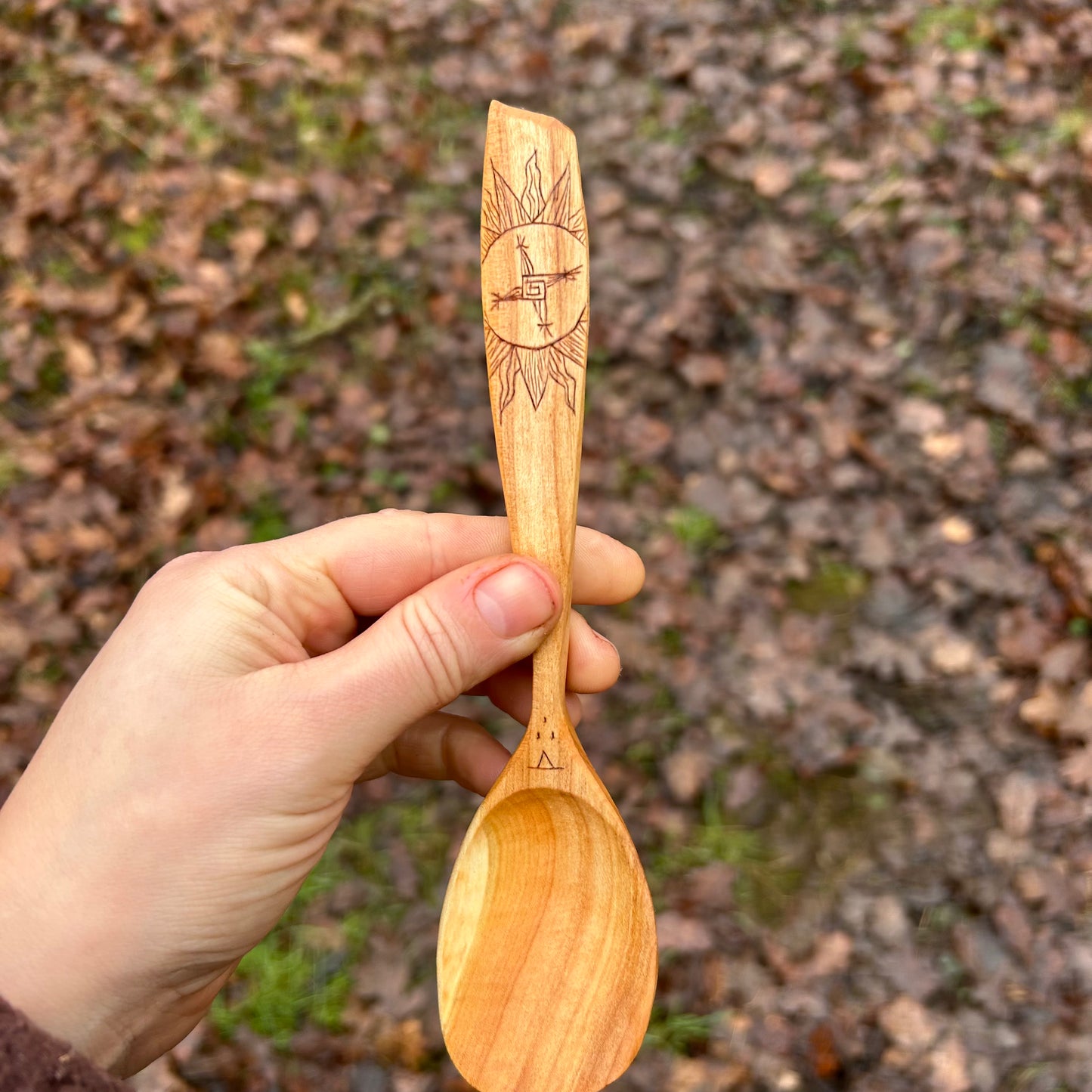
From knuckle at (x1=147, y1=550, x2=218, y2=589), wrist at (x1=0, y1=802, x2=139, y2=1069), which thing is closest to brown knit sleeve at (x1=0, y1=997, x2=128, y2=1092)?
wrist at (x1=0, y1=802, x2=139, y2=1069)

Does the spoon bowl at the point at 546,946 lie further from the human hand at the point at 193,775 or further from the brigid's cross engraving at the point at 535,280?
the brigid's cross engraving at the point at 535,280

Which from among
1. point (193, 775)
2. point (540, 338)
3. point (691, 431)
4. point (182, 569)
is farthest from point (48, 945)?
point (691, 431)

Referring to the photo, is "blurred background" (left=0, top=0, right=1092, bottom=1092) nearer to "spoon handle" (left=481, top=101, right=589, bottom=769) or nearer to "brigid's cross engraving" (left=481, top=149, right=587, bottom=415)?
"spoon handle" (left=481, top=101, right=589, bottom=769)

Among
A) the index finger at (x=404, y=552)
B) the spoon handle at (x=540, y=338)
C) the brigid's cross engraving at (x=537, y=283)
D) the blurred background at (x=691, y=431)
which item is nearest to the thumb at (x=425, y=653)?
the spoon handle at (x=540, y=338)

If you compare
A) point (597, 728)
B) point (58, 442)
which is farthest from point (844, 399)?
point (58, 442)

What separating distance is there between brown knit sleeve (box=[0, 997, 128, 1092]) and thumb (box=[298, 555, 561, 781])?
57 centimetres

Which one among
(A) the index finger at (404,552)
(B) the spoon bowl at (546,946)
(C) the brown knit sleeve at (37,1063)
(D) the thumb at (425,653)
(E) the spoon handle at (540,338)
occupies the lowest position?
(B) the spoon bowl at (546,946)

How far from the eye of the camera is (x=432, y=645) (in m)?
1.56

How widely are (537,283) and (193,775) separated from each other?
108 cm

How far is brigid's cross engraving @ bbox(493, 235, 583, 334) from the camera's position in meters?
1.75

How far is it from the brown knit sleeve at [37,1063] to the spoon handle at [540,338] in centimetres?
88

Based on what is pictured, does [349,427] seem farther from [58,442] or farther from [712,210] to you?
[712,210]

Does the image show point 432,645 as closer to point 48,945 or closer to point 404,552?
point 404,552

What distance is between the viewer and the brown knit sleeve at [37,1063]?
1.33 m
